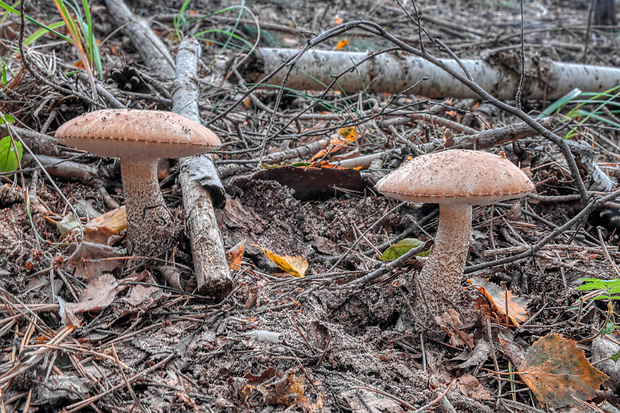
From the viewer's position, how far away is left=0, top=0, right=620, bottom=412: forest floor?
60.9 inches

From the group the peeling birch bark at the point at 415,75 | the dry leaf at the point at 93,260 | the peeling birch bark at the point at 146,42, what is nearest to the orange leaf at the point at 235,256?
the dry leaf at the point at 93,260

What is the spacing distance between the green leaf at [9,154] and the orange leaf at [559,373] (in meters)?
3.01

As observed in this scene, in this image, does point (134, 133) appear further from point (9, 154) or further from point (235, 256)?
point (9, 154)

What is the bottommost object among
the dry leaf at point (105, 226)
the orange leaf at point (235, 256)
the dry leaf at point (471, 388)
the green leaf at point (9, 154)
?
the dry leaf at point (471, 388)

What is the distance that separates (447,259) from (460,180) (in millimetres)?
513

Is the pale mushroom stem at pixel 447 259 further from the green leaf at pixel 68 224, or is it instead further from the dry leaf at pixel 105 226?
the green leaf at pixel 68 224

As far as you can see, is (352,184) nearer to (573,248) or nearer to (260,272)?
(260,272)

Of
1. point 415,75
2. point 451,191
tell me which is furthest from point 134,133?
point 415,75

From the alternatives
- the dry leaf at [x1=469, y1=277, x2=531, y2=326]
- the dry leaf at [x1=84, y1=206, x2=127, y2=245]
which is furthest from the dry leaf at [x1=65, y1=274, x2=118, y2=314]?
the dry leaf at [x1=469, y1=277, x2=531, y2=326]

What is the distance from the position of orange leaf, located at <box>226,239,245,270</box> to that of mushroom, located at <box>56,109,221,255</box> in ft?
1.18

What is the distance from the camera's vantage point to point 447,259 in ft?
6.44

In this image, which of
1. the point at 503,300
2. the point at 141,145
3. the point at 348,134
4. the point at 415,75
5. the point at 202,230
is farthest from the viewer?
the point at 415,75

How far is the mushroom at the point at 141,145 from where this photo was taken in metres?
1.71

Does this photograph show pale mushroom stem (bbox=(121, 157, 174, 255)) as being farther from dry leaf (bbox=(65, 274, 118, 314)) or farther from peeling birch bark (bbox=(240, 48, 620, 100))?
peeling birch bark (bbox=(240, 48, 620, 100))
